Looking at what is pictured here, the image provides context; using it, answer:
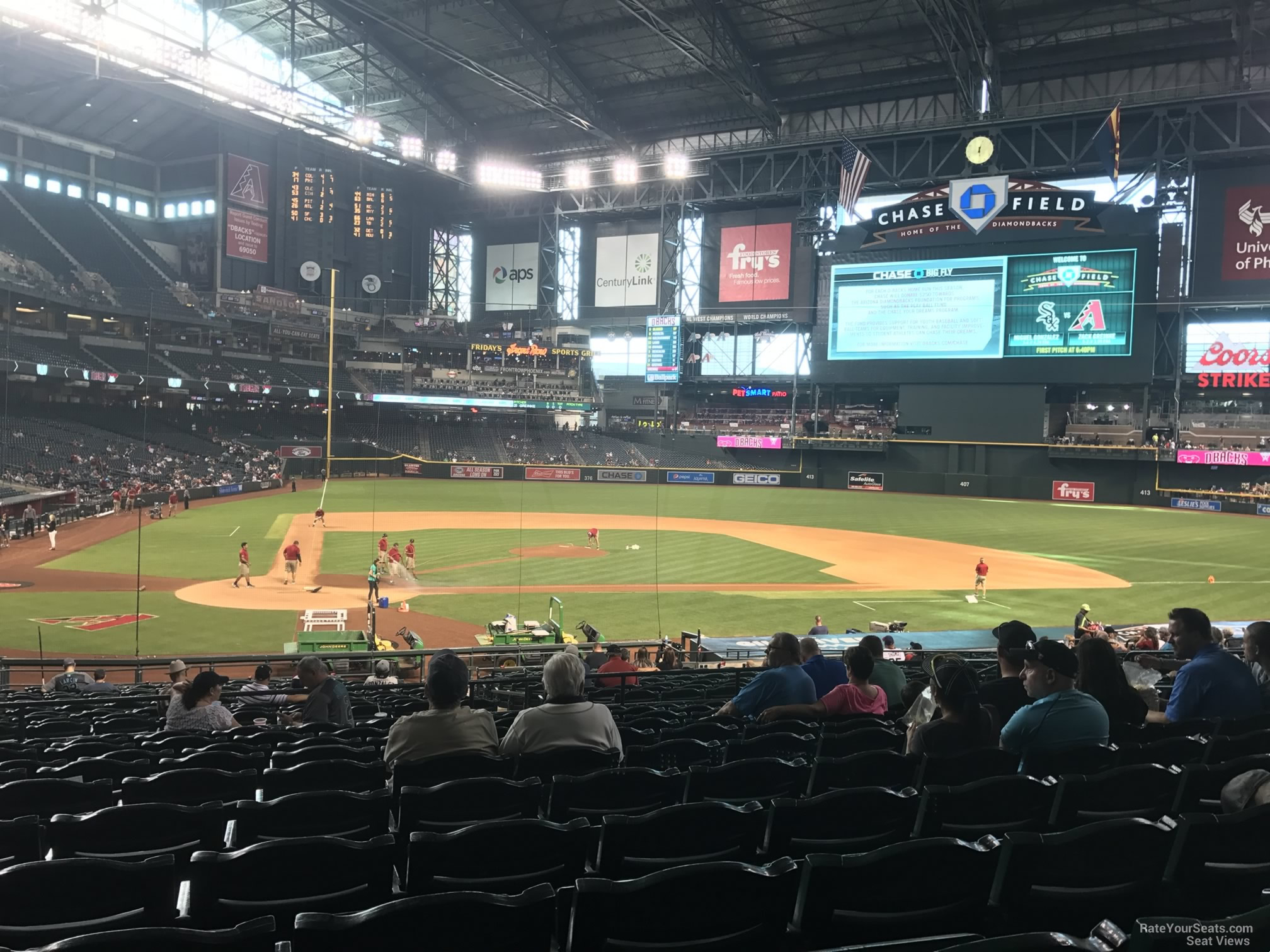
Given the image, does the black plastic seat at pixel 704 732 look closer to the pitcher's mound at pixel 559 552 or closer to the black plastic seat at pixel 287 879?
the black plastic seat at pixel 287 879

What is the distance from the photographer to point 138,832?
3500 millimetres

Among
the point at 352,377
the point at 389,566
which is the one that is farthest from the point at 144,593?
the point at 352,377

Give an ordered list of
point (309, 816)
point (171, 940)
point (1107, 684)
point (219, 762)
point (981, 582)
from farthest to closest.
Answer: point (981, 582)
point (1107, 684)
point (219, 762)
point (309, 816)
point (171, 940)

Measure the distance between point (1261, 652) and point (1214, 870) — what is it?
4.38m

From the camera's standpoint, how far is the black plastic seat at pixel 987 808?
11.8ft

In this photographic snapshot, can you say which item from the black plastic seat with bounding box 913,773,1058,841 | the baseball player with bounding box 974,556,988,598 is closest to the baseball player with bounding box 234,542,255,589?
the baseball player with bounding box 974,556,988,598

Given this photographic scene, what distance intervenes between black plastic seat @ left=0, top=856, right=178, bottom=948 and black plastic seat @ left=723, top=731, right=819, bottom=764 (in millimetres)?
3300

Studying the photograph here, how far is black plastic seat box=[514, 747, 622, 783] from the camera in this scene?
183 inches

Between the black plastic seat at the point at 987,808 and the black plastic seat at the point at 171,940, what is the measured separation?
8.39 feet

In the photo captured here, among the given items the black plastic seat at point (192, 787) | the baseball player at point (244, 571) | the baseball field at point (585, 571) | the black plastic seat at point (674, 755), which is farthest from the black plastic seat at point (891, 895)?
the baseball player at point (244, 571)

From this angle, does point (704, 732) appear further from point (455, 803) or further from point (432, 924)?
point (432, 924)

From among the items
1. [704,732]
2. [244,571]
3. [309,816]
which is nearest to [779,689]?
[704,732]

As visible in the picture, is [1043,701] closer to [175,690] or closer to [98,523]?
[175,690]

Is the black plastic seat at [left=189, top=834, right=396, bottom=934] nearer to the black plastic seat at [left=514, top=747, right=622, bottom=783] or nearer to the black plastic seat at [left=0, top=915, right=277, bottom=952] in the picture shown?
the black plastic seat at [left=0, top=915, right=277, bottom=952]
